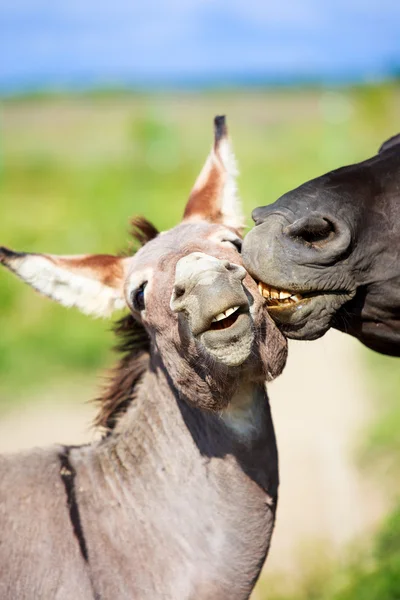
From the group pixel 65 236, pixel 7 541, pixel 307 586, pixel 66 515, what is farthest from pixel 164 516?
pixel 65 236

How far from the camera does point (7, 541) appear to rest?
168 inches

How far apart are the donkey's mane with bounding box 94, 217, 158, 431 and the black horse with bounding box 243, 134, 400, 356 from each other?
991 mm

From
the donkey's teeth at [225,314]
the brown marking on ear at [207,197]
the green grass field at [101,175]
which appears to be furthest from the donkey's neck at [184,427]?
the green grass field at [101,175]

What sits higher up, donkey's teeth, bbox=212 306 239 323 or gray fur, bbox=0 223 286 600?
donkey's teeth, bbox=212 306 239 323

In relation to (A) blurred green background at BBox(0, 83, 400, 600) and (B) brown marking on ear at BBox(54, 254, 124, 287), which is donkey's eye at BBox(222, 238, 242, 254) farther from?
(A) blurred green background at BBox(0, 83, 400, 600)

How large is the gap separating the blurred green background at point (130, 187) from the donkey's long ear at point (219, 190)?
803mm

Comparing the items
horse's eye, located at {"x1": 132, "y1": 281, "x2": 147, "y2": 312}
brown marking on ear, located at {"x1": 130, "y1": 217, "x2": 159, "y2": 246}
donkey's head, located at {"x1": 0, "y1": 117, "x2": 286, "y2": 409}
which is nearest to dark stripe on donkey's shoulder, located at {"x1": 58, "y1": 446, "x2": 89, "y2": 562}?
donkey's head, located at {"x1": 0, "y1": 117, "x2": 286, "y2": 409}

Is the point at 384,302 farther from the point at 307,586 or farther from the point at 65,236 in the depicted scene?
the point at 65,236

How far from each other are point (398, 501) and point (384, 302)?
14.4ft

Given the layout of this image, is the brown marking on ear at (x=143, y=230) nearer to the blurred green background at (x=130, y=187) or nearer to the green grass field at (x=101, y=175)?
the blurred green background at (x=130, y=187)

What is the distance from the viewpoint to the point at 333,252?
12.9 feet

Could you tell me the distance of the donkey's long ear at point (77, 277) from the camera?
4.43 m

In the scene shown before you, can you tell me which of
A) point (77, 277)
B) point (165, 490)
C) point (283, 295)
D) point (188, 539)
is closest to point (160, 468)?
point (165, 490)

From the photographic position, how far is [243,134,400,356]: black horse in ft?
12.8
